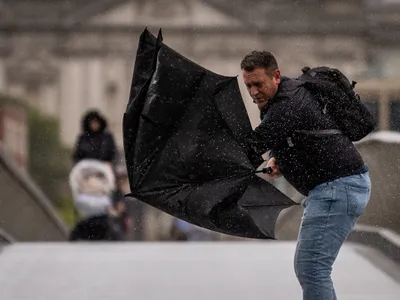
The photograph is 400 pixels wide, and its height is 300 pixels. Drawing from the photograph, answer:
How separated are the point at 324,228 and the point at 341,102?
1.75ft

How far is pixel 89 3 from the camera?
69.1 meters

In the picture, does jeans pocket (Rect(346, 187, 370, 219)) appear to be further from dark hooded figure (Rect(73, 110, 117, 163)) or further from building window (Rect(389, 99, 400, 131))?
building window (Rect(389, 99, 400, 131))

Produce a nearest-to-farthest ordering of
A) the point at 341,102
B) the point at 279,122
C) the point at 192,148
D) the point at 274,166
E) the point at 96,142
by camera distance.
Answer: the point at 279,122 < the point at 341,102 < the point at 274,166 < the point at 192,148 < the point at 96,142

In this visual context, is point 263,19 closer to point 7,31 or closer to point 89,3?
point 89,3

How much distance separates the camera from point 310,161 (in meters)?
5.65

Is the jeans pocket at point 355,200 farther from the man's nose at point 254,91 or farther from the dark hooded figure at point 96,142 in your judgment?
the dark hooded figure at point 96,142

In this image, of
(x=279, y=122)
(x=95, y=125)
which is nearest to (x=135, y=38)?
(x=95, y=125)

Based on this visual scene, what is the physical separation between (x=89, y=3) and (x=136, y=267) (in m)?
59.7

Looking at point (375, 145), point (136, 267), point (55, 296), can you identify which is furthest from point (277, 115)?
point (375, 145)

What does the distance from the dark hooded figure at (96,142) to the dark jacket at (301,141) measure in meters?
7.64

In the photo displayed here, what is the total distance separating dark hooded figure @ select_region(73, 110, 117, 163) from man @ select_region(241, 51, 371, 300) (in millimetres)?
7628

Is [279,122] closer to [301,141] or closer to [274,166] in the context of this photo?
[301,141]

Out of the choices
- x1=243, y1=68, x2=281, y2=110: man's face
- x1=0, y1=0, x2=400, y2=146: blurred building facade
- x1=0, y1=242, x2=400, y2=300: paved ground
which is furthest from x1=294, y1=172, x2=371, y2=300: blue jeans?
x1=0, y1=0, x2=400, y2=146: blurred building facade

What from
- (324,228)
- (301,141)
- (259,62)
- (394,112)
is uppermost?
(259,62)
